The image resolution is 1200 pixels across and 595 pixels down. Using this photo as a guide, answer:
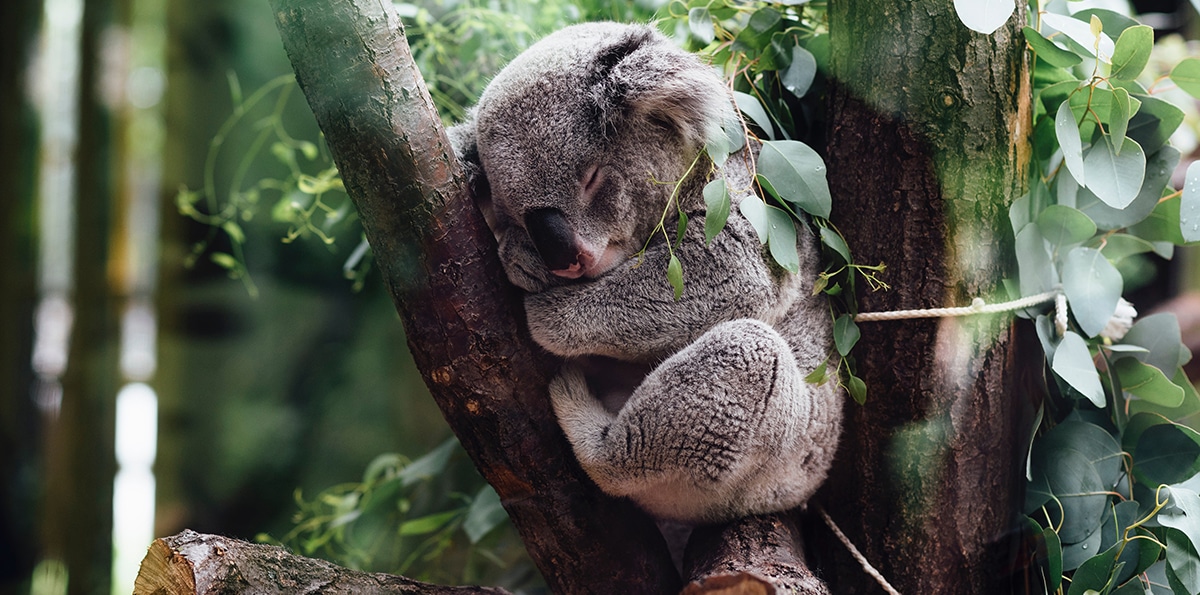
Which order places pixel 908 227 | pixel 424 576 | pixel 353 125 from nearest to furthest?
pixel 353 125
pixel 908 227
pixel 424 576

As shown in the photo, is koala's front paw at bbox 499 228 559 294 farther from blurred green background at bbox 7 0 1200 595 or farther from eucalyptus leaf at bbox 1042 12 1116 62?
blurred green background at bbox 7 0 1200 595

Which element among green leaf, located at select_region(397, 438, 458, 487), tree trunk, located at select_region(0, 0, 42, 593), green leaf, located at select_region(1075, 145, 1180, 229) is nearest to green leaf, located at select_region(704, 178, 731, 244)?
green leaf, located at select_region(1075, 145, 1180, 229)

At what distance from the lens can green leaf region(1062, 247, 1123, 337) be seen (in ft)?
5.37

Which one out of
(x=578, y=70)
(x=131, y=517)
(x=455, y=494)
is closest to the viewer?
(x=578, y=70)

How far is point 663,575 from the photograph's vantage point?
173 centimetres

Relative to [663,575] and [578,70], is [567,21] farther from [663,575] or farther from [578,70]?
[663,575]

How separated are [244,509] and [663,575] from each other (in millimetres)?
2377

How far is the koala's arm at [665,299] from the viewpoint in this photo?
171 cm

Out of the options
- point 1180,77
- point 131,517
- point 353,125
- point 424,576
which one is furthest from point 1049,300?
point 131,517


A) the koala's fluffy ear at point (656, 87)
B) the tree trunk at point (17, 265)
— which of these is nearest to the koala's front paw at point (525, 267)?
the koala's fluffy ear at point (656, 87)

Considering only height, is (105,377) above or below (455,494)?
below

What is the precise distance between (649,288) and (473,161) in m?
0.55

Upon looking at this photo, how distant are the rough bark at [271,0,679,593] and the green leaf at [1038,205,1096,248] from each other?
1075 millimetres

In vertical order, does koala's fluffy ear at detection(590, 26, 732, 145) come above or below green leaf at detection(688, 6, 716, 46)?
below
